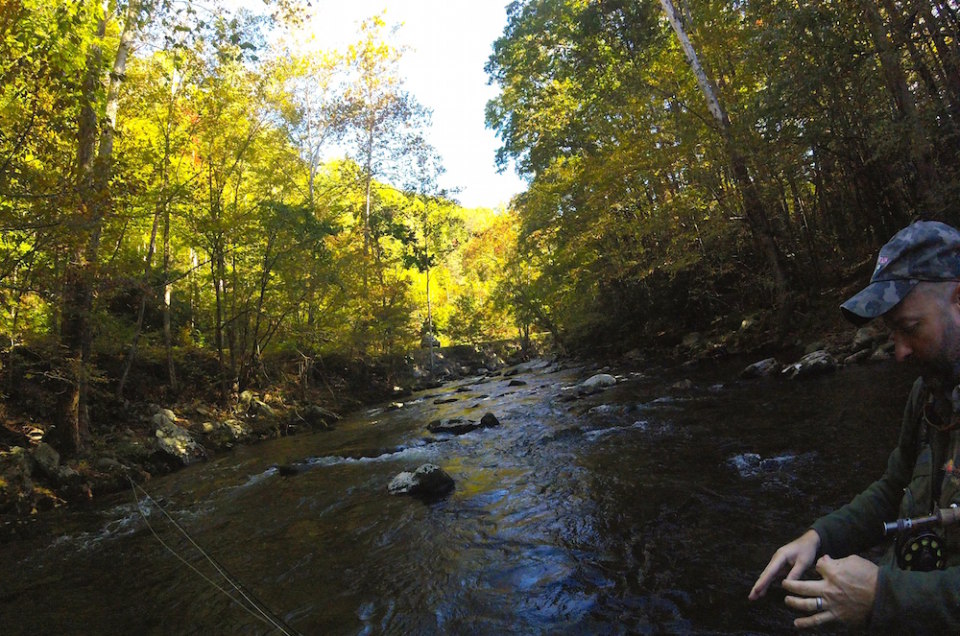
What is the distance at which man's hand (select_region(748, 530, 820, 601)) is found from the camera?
1.48 m

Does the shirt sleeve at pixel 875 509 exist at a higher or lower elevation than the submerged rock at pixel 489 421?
higher

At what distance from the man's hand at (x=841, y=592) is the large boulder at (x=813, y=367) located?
361 inches

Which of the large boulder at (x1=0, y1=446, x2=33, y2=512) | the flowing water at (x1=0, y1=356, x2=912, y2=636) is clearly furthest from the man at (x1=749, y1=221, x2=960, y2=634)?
the large boulder at (x1=0, y1=446, x2=33, y2=512)

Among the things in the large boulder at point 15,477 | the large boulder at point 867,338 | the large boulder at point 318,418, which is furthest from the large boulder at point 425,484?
the large boulder at point 867,338

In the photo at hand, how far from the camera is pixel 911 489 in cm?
155

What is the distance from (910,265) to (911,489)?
0.72m

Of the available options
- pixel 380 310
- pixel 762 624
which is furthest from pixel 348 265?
pixel 762 624

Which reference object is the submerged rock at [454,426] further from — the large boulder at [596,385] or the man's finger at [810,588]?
the man's finger at [810,588]

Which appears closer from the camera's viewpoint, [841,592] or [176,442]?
[841,592]

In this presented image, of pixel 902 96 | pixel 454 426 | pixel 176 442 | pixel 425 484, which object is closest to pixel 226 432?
pixel 176 442

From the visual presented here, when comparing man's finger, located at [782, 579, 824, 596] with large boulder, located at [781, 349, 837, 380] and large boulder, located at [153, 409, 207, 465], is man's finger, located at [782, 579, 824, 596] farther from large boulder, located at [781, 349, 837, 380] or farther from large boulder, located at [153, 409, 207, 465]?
large boulder, located at [153, 409, 207, 465]

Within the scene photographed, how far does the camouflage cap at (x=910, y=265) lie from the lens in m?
1.35

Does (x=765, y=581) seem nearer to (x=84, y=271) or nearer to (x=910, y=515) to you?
(x=910, y=515)

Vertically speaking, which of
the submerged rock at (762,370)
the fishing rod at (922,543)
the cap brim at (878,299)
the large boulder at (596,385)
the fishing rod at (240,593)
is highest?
the cap brim at (878,299)
